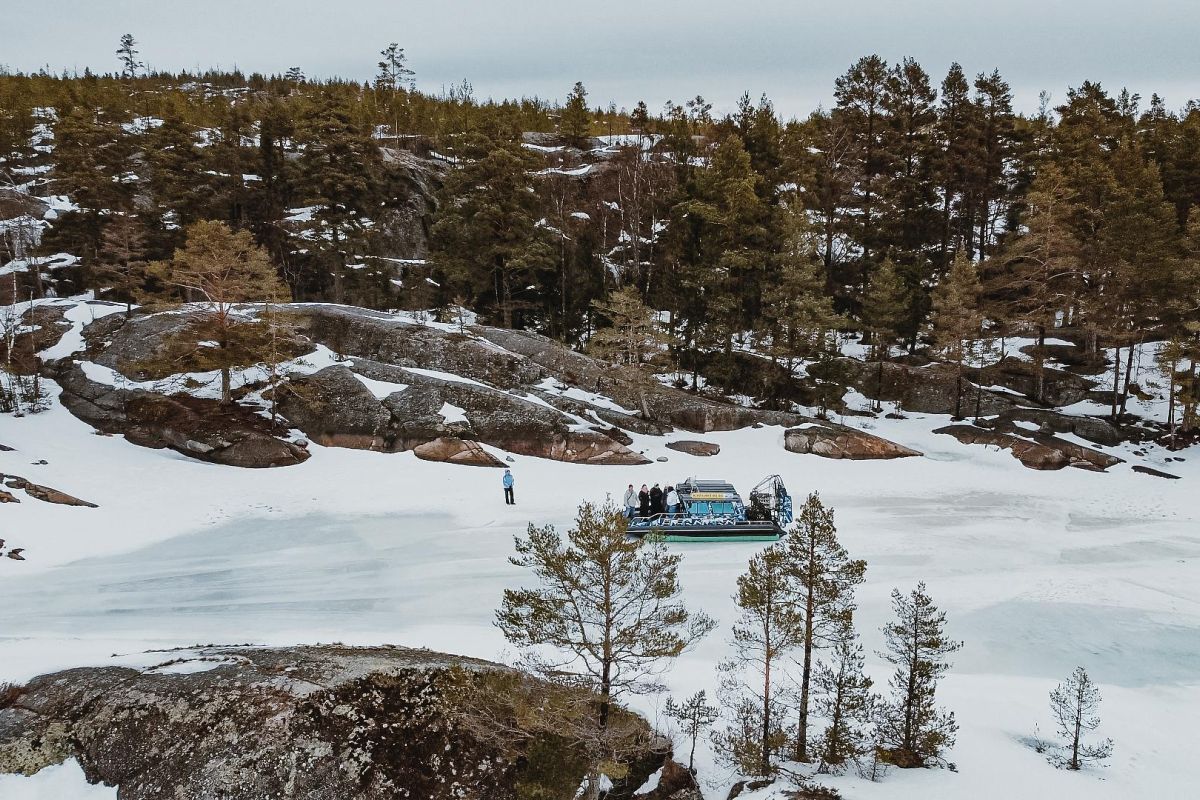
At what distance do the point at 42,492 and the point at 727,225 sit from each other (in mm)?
30872

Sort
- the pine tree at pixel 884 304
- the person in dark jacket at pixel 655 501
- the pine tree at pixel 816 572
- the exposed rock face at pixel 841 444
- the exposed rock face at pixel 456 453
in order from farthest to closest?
the pine tree at pixel 884 304 < the exposed rock face at pixel 841 444 < the exposed rock face at pixel 456 453 < the person in dark jacket at pixel 655 501 < the pine tree at pixel 816 572

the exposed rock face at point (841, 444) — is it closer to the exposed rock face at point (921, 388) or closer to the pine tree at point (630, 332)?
the exposed rock face at point (921, 388)

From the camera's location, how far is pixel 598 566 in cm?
988

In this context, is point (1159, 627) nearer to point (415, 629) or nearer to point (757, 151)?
point (415, 629)

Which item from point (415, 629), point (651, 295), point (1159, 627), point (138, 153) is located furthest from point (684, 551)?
point (138, 153)

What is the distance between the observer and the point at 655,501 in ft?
68.0

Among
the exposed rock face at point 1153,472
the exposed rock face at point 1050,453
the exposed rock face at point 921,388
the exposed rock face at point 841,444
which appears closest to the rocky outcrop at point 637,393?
the exposed rock face at point 841,444

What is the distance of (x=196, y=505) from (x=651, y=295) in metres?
28.2

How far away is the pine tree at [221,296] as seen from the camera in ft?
82.6

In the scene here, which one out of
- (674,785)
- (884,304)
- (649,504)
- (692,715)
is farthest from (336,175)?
(674,785)

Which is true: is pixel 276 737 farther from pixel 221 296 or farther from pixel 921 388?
pixel 921 388

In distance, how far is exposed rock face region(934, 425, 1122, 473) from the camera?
28.4 meters

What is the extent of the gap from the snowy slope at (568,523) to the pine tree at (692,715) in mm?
530

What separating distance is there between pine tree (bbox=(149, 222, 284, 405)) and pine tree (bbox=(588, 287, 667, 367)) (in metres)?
14.6
